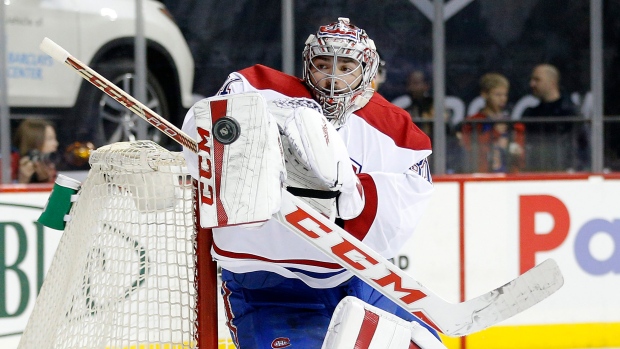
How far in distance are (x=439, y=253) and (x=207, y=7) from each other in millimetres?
1424

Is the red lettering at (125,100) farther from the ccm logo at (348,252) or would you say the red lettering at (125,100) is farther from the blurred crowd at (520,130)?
the blurred crowd at (520,130)

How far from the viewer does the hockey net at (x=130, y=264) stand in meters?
1.92

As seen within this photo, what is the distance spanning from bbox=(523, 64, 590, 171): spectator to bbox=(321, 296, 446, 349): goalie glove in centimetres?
290

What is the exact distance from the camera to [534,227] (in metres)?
3.75

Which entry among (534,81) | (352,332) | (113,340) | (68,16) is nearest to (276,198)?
(352,332)

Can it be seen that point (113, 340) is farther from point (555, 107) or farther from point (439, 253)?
point (555, 107)

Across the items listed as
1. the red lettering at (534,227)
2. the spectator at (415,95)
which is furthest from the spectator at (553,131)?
the red lettering at (534,227)

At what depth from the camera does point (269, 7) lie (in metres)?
4.23

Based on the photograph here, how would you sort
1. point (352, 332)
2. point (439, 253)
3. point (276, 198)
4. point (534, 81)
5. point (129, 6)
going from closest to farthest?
1. point (276, 198)
2. point (352, 332)
3. point (439, 253)
4. point (129, 6)
5. point (534, 81)

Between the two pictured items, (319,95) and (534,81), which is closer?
(319,95)

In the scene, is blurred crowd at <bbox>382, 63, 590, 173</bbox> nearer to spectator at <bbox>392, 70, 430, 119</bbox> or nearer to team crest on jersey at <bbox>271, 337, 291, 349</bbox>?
spectator at <bbox>392, 70, 430, 119</bbox>

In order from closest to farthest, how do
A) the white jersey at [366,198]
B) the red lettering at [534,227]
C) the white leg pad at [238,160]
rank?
the white leg pad at [238,160] → the white jersey at [366,198] → the red lettering at [534,227]

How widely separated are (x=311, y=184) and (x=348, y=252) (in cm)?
13

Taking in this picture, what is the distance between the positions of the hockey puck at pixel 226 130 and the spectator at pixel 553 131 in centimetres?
317
